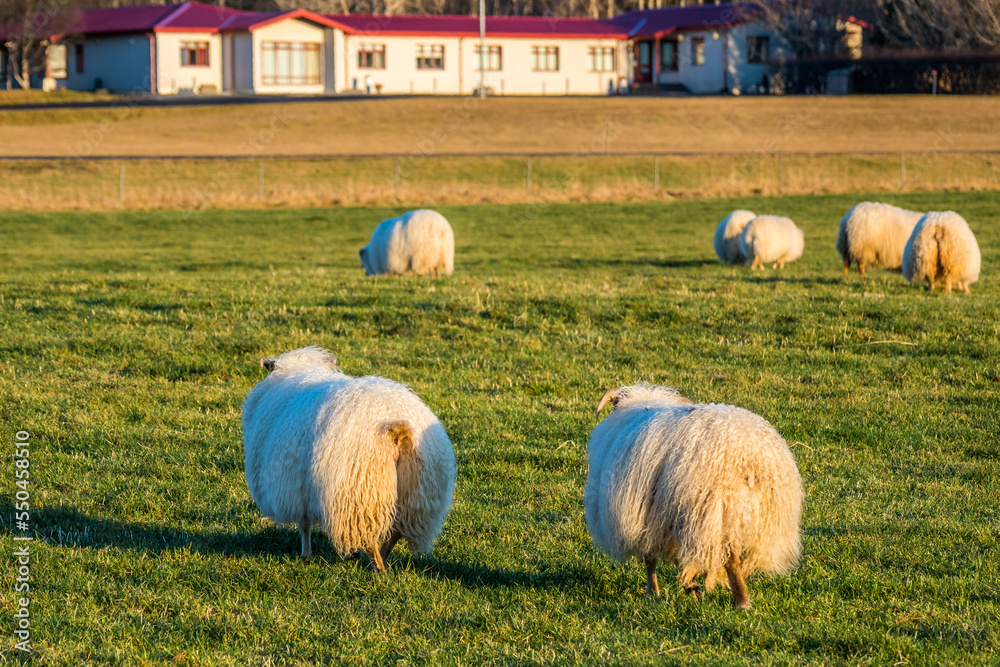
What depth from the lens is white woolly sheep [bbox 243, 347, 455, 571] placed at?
5383mm

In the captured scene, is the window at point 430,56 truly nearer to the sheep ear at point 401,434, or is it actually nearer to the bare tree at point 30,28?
the bare tree at point 30,28

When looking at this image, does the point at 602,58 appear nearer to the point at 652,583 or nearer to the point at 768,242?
the point at 768,242

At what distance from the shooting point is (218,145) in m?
53.9

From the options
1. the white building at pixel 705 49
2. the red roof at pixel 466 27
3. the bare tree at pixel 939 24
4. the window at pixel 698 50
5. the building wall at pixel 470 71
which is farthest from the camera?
the window at pixel 698 50

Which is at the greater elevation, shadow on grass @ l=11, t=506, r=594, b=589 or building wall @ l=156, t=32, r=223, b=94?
building wall @ l=156, t=32, r=223, b=94

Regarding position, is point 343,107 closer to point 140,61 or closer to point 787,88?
point 140,61

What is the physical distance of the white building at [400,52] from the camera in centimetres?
7181

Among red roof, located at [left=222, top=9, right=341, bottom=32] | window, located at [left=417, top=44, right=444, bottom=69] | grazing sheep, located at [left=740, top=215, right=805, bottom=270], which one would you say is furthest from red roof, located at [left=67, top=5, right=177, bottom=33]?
grazing sheep, located at [left=740, top=215, right=805, bottom=270]

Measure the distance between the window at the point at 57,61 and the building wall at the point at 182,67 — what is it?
1104cm

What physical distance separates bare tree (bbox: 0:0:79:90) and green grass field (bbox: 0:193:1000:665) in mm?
66284

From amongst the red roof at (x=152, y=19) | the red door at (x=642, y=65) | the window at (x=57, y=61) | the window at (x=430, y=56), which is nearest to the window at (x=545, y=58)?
the window at (x=430, y=56)

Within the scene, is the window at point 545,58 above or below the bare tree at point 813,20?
below

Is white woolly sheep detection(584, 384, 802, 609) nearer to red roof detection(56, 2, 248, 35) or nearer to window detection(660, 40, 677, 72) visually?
red roof detection(56, 2, 248, 35)

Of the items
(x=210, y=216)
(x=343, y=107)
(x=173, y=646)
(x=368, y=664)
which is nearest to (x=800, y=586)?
(x=368, y=664)
